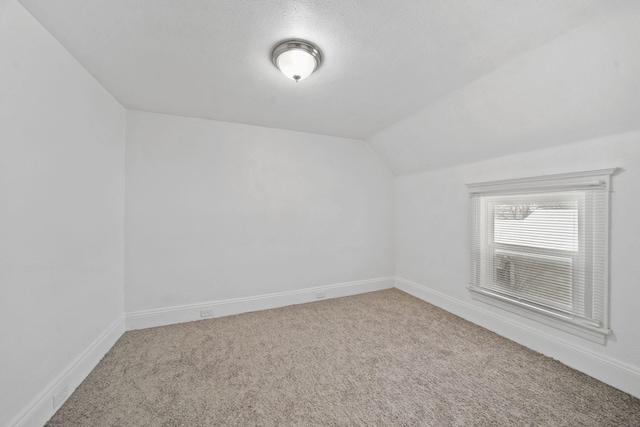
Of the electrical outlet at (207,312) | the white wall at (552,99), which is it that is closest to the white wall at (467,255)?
the white wall at (552,99)

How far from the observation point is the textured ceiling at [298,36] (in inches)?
54.5

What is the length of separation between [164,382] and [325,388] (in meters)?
1.21

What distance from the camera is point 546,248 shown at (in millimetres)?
2221

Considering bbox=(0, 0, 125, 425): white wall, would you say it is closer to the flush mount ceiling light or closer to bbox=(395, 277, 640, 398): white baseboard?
the flush mount ceiling light

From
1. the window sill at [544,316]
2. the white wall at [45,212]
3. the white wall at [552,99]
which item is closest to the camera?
the white wall at [45,212]

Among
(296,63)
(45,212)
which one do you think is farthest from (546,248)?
(45,212)

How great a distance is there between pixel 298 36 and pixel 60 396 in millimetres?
2830

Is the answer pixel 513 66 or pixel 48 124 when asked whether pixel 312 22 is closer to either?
pixel 513 66

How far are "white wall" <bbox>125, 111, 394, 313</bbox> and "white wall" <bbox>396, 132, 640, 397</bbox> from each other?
20.8 inches


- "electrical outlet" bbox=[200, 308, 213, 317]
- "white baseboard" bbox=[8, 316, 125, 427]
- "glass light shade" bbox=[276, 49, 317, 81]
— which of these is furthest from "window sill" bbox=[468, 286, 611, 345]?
"white baseboard" bbox=[8, 316, 125, 427]

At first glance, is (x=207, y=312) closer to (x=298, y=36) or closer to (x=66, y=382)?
(x=66, y=382)

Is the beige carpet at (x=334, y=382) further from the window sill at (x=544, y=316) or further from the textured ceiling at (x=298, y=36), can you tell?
the textured ceiling at (x=298, y=36)

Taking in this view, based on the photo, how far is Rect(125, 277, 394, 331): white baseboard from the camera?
107 inches

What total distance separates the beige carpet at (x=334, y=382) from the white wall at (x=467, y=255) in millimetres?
157
